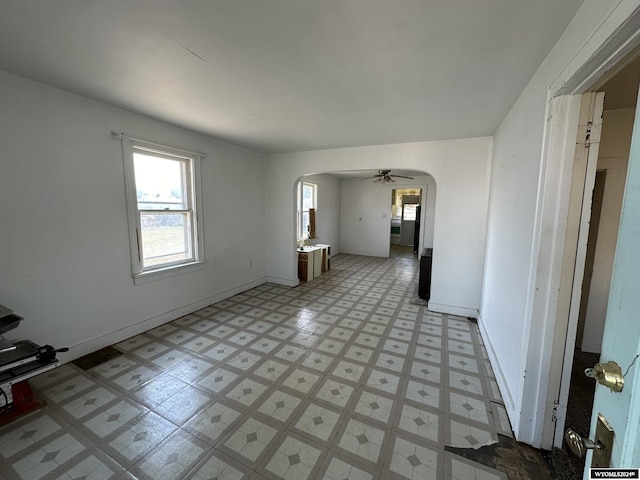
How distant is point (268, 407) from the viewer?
190cm

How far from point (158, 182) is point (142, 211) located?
0.43 m

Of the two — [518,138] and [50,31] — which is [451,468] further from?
[50,31]

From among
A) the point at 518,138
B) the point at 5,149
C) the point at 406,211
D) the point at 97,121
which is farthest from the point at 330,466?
the point at 406,211

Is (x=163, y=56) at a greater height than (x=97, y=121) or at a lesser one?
greater

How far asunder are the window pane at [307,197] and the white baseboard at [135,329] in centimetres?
291

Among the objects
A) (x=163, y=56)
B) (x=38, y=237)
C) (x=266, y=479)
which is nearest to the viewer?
(x=266, y=479)

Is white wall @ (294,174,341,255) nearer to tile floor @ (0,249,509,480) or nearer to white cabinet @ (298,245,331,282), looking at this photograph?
white cabinet @ (298,245,331,282)

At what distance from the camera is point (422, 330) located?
3.15 m

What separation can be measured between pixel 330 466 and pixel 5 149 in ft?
10.7

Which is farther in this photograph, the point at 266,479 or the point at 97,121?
the point at 97,121

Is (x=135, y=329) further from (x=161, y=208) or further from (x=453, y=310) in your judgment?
(x=453, y=310)

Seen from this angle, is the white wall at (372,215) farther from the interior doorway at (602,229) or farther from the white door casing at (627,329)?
the white door casing at (627,329)

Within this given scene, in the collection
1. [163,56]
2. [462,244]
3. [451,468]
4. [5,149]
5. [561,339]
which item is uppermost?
[163,56]

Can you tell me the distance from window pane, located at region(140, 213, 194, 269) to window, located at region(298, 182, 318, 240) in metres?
2.85
